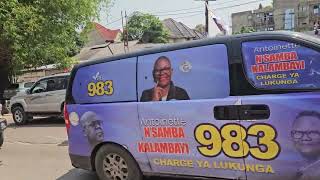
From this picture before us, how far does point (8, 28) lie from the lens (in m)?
21.1

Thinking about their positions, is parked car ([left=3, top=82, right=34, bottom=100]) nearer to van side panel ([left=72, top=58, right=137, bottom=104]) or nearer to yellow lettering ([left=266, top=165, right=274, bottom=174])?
van side panel ([left=72, top=58, right=137, bottom=104])

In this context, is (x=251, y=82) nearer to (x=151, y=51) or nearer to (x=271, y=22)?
(x=151, y=51)

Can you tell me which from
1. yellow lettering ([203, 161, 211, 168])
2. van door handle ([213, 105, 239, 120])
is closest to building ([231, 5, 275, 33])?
yellow lettering ([203, 161, 211, 168])

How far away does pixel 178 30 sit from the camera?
82.8m

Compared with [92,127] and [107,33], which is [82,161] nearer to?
[92,127]

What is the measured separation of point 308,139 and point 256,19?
4086 inches

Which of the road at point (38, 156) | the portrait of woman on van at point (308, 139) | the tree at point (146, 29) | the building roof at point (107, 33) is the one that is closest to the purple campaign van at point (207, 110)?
the portrait of woman on van at point (308, 139)

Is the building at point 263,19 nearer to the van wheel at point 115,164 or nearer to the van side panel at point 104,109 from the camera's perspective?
the van side panel at point 104,109

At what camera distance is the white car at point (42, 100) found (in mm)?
15727

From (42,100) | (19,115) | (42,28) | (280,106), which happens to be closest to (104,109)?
(280,106)

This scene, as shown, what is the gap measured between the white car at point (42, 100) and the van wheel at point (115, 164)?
922 centimetres

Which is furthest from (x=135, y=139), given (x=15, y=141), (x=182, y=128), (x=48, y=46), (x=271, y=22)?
(x=271, y=22)

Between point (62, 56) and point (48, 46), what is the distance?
4.47ft

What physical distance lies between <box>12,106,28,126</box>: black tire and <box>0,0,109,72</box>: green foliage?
17.7ft
